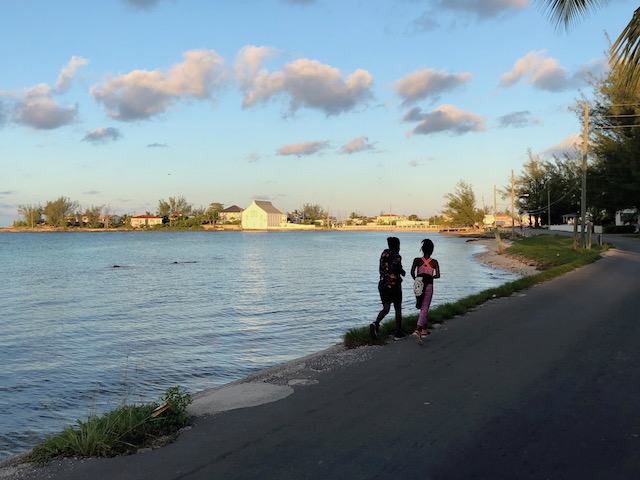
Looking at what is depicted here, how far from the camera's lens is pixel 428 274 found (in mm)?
9297

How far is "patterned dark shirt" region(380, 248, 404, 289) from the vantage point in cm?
933

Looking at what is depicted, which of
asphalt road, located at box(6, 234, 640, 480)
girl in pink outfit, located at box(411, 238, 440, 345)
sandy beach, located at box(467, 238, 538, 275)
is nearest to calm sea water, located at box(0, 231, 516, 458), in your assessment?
sandy beach, located at box(467, 238, 538, 275)

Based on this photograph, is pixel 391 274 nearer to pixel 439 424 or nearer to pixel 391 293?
pixel 391 293

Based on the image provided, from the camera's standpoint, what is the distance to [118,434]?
4945 millimetres

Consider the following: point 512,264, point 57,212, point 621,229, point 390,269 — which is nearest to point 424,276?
point 390,269

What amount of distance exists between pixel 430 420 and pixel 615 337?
18.8 ft

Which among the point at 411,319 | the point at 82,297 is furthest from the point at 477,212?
the point at 411,319

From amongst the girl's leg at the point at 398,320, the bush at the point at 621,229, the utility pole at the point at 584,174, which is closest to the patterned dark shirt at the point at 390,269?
the girl's leg at the point at 398,320

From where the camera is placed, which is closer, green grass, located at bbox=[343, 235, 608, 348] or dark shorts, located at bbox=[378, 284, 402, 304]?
dark shorts, located at bbox=[378, 284, 402, 304]

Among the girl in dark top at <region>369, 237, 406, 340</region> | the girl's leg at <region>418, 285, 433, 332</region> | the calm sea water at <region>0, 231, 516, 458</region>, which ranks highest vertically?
the girl in dark top at <region>369, 237, 406, 340</region>

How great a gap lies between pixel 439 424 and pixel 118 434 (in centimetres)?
296

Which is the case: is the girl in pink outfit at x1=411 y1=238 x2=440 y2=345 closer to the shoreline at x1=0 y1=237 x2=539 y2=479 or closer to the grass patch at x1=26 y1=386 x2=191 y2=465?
the shoreline at x1=0 y1=237 x2=539 y2=479

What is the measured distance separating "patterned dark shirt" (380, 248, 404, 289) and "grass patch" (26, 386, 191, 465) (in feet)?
15.3

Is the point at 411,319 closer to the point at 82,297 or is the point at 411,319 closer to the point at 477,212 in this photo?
the point at 82,297
